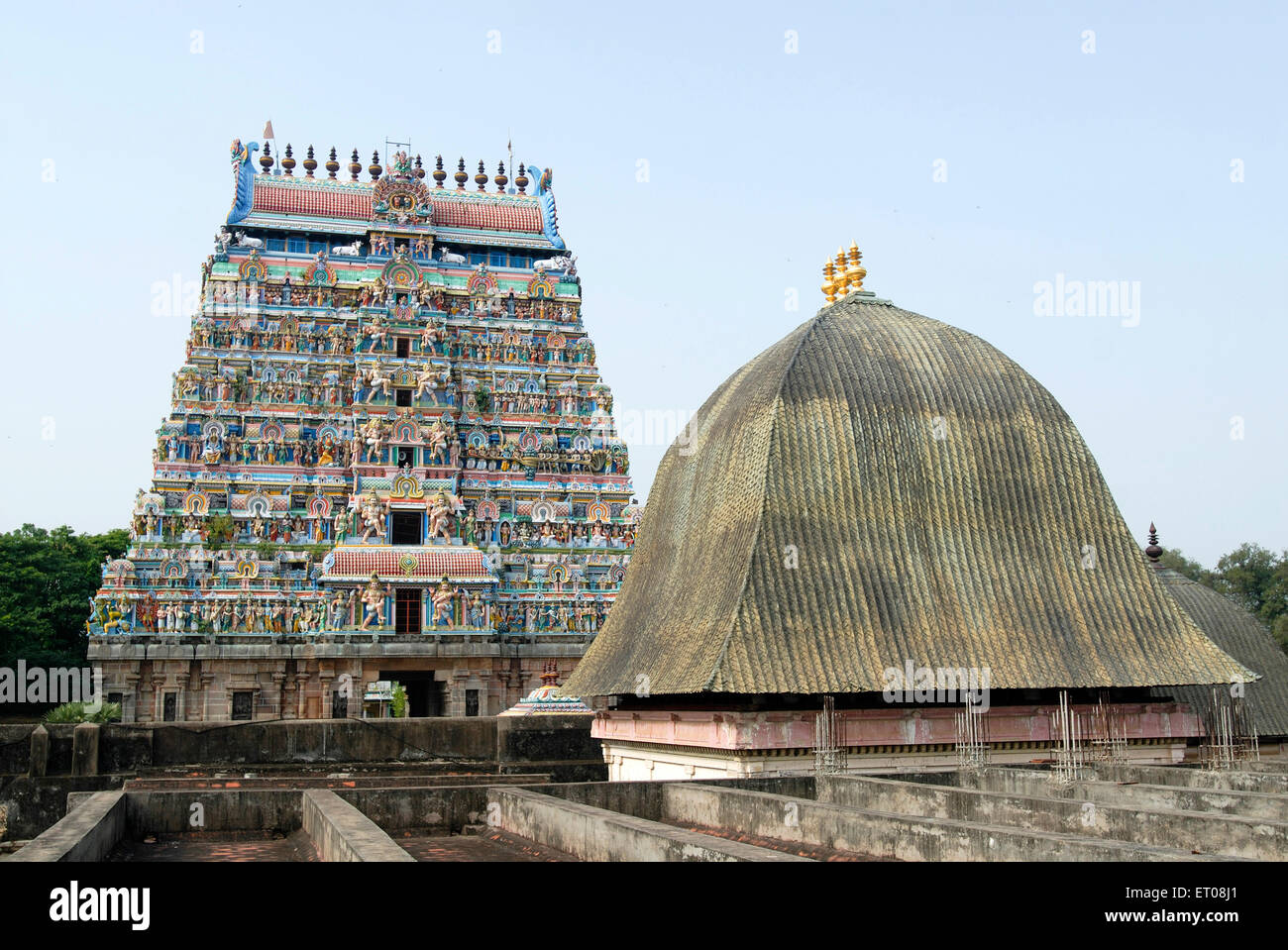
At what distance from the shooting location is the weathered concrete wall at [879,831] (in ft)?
26.3

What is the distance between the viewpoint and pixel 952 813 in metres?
11.7

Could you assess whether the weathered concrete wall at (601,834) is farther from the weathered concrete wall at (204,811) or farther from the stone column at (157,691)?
the stone column at (157,691)

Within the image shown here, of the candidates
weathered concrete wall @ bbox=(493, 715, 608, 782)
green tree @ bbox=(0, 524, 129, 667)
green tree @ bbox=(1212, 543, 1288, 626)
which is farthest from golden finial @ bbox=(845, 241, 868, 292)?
green tree @ bbox=(1212, 543, 1288, 626)

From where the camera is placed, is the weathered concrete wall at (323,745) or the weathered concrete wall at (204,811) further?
the weathered concrete wall at (323,745)

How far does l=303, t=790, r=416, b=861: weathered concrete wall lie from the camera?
28.9 ft

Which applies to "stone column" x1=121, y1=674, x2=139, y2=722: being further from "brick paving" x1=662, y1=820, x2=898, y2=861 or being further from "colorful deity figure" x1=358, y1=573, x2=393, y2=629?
"brick paving" x1=662, y1=820, x2=898, y2=861

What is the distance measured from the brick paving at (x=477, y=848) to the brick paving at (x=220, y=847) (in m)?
0.96

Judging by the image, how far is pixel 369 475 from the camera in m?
41.9

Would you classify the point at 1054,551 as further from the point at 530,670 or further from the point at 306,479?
the point at 306,479

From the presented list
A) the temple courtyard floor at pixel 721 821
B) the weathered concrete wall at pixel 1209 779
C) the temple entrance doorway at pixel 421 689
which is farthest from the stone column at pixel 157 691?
the weathered concrete wall at pixel 1209 779

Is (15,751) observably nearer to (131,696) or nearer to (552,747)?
(552,747)
